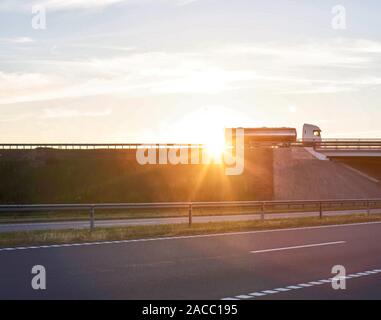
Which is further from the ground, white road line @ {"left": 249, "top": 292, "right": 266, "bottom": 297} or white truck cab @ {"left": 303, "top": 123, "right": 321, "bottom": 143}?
white truck cab @ {"left": 303, "top": 123, "right": 321, "bottom": 143}

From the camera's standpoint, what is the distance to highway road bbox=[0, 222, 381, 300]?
1170cm

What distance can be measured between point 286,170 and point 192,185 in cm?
815

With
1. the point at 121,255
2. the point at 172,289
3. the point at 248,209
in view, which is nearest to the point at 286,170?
the point at 248,209

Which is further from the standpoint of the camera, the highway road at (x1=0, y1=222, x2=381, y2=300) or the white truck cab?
the white truck cab

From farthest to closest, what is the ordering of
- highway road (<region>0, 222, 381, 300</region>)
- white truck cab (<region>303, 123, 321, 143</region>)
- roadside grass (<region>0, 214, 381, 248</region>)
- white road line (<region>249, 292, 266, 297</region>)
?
white truck cab (<region>303, 123, 321, 143</region>) → roadside grass (<region>0, 214, 381, 248</region>) → highway road (<region>0, 222, 381, 300</region>) → white road line (<region>249, 292, 266, 297</region>)

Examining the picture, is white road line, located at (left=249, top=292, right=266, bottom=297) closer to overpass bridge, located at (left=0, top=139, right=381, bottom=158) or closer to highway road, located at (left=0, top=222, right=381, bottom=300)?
highway road, located at (left=0, top=222, right=381, bottom=300)

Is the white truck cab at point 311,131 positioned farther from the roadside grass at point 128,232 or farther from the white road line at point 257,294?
the white road line at point 257,294

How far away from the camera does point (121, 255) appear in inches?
664

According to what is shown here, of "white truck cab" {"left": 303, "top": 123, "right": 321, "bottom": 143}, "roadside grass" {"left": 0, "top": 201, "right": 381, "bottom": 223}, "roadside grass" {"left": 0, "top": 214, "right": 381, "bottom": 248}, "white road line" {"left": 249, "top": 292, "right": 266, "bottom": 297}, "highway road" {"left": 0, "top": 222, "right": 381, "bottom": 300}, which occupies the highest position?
"white truck cab" {"left": 303, "top": 123, "right": 321, "bottom": 143}

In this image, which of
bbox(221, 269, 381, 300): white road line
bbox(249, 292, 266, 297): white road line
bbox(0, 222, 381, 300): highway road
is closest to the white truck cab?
bbox(0, 222, 381, 300): highway road

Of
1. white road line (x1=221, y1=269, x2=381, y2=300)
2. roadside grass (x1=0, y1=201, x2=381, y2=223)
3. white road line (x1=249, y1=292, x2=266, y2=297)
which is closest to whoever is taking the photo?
white road line (x1=221, y1=269, x2=381, y2=300)

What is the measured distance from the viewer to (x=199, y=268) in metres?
14.8

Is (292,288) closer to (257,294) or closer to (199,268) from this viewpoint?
(257,294)

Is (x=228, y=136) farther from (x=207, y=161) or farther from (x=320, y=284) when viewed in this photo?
(x=320, y=284)
